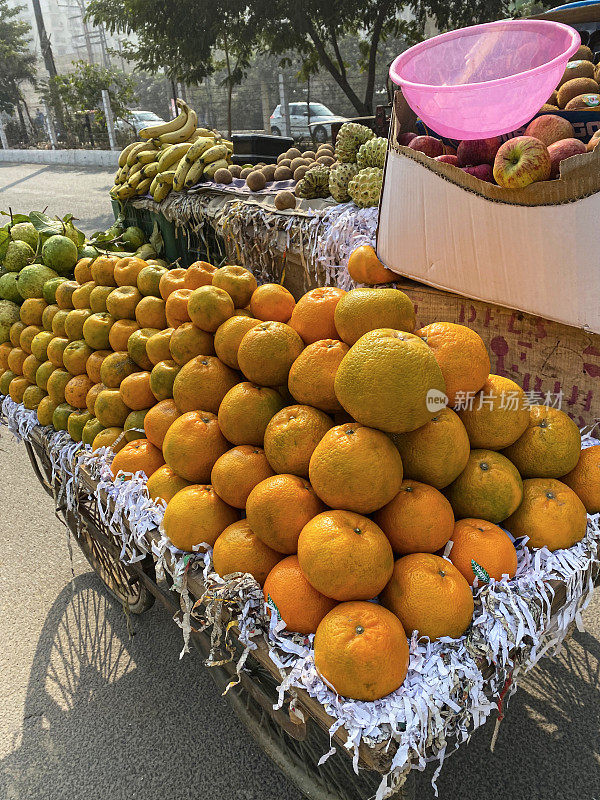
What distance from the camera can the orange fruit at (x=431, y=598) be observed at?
113cm

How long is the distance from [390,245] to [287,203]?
1.71m

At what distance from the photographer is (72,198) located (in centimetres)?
1385

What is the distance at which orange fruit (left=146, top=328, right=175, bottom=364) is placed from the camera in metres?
1.91

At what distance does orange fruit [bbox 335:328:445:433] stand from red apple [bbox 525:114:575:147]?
139cm

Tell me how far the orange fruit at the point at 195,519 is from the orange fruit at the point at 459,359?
0.71 meters

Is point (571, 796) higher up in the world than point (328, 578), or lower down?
lower down

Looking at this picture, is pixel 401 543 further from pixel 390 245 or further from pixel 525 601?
pixel 390 245

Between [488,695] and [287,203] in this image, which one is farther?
[287,203]

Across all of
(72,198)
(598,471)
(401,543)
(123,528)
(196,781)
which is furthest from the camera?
(72,198)

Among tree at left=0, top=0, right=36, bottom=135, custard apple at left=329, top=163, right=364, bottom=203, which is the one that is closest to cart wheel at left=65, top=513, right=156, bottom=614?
custard apple at left=329, top=163, right=364, bottom=203

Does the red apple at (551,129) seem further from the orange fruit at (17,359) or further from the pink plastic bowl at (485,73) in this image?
the orange fruit at (17,359)

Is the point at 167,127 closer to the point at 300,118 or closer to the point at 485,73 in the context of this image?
the point at 485,73

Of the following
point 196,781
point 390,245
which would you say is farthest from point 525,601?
point 390,245

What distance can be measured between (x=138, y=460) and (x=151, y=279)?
33.7 inches
